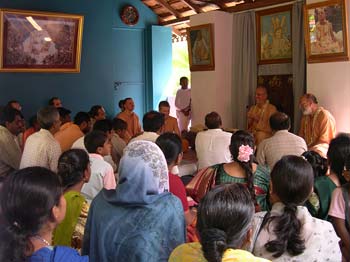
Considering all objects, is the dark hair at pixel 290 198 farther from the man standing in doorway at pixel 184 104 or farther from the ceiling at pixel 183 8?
the man standing in doorway at pixel 184 104

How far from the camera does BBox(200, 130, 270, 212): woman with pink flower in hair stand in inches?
107

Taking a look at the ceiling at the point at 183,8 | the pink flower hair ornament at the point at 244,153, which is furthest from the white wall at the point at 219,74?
the pink flower hair ornament at the point at 244,153

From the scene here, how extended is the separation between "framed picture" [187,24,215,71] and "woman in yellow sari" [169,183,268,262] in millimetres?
6007

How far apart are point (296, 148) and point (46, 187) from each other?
9.04 ft

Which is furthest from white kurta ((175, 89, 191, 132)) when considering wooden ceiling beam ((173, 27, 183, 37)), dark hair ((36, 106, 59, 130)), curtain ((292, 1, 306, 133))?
dark hair ((36, 106, 59, 130))

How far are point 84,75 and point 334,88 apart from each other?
501 centimetres

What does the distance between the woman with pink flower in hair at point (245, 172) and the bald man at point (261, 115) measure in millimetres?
3249

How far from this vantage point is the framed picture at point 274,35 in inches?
247

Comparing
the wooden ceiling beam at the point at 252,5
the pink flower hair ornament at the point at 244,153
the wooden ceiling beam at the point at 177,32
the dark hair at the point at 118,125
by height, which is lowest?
the pink flower hair ornament at the point at 244,153

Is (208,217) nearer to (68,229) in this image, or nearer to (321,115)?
(68,229)

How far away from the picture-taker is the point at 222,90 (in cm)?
722

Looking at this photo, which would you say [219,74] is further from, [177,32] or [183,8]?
[177,32]

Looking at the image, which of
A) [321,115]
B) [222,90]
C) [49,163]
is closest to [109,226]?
[49,163]

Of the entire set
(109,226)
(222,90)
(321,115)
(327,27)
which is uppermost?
(327,27)
